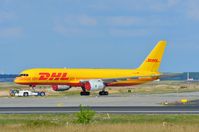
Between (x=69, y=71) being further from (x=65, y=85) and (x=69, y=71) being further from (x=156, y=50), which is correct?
(x=156, y=50)

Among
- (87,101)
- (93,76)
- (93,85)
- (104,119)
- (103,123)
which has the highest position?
(93,76)

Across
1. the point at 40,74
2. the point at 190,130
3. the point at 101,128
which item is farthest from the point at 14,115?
the point at 40,74

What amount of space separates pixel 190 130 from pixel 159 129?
5.74ft

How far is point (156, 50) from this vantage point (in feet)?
369

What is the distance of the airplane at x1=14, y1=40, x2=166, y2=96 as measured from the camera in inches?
3893

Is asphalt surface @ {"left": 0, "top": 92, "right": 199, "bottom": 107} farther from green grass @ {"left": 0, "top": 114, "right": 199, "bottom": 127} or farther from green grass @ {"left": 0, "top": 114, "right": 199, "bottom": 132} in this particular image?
green grass @ {"left": 0, "top": 114, "right": 199, "bottom": 132}

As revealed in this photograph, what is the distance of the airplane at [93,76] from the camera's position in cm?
9888

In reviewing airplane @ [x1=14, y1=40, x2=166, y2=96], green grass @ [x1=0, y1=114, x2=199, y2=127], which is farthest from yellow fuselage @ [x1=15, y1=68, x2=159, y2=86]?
green grass @ [x1=0, y1=114, x2=199, y2=127]

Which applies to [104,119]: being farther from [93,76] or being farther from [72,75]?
[93,76]

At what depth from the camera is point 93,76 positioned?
103688 millimetres

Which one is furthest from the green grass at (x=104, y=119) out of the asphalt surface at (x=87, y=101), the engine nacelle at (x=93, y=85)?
the engine nacelle at (x=93, y=85)

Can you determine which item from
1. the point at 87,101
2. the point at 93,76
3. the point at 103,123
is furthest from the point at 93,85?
the point at 103,123

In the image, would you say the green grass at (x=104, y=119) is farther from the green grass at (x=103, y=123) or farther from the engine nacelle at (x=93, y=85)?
the engine nacelle at (x=93, y=85)

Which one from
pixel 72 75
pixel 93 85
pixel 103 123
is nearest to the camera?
pixel 103 123
